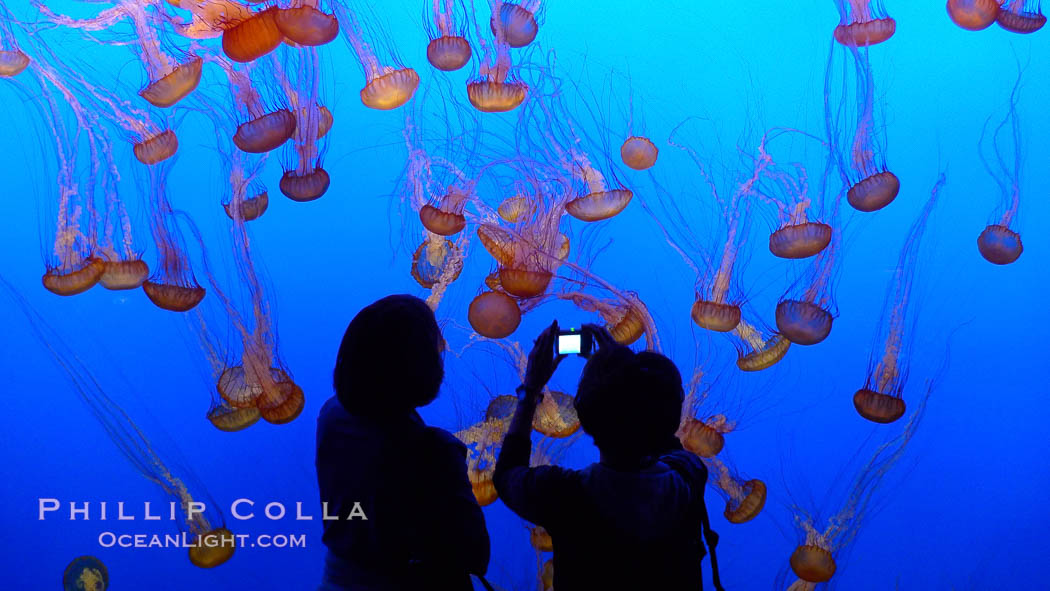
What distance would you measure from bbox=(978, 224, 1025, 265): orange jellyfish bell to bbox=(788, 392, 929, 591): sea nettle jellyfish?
28.9 inches

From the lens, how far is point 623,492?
1.46 metres

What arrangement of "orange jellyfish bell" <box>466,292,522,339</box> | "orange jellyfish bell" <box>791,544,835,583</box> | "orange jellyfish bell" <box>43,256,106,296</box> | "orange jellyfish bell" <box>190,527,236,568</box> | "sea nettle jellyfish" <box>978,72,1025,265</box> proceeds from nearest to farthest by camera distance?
1. "orange jellyfish bell" <box>466,292,522,339</box>
2. "orange jellyfish bell" <box>43,256,106,296</box>
3. "orange jellyfish bell" <box>190,527,236,568</box>
4. "orange jellyfish bell" <box>791,544,835,583</box>
5. "sea nettle jellyfish" <box>978,72,1025,265</box>

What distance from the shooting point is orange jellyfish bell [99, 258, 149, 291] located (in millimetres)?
3243

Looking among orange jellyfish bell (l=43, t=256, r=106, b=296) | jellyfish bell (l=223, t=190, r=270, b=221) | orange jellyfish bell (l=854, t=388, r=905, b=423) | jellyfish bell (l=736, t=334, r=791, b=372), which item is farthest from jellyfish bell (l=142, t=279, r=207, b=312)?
orange jellyfish bell (l=854, t=388, r=905, b=423)

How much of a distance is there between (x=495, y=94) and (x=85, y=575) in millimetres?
2981

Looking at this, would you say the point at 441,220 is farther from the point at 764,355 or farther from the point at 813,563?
the point at 813,563

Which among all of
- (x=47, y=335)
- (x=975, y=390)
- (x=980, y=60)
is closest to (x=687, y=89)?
(x=980, y=60)

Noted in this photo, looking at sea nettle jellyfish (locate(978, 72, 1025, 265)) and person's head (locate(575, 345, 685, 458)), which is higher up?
sea nettle jellyfish (locate(978, 72, 1025, 265))

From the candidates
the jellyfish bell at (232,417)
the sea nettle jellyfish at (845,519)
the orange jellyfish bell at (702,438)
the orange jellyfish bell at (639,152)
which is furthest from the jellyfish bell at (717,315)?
the jellyfish bell at (232,417)

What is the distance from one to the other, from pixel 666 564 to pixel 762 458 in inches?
102

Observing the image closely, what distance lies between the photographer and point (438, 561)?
58.7 inches

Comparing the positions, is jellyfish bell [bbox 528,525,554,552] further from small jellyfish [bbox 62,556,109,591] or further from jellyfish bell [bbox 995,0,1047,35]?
jellyfish bell [bbox 995,0,1047,35]

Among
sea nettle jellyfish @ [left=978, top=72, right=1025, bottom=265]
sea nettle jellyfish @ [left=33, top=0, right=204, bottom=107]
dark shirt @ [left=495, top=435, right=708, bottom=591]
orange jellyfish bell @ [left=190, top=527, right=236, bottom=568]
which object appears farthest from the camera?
sea nettle jellyfish @ [left=978, top=72, right=1025, bottom=265]

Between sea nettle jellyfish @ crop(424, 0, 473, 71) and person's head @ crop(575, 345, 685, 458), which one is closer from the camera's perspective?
person's head @ crop(575, 345, 685, 458)
